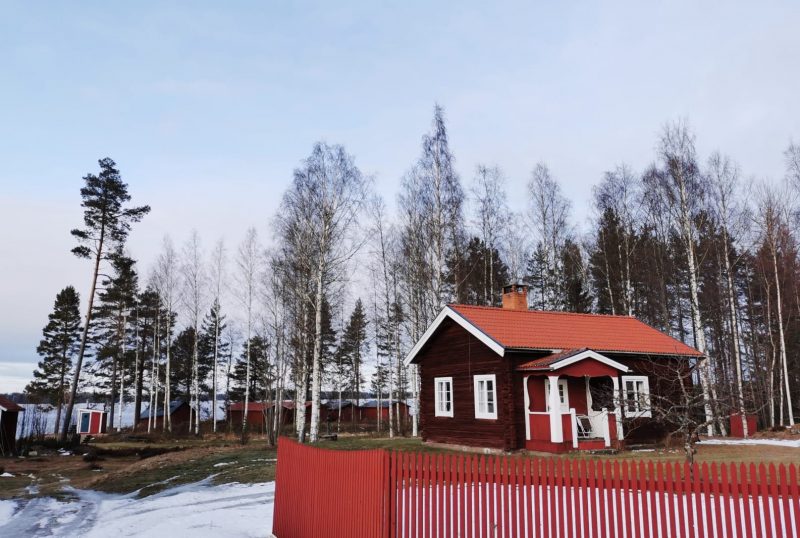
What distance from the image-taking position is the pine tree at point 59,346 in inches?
1708

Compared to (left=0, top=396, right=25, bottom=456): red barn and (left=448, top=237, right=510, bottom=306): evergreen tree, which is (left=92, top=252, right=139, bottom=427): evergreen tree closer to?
(left=0, top=396, right=25, bottom=456): red barn

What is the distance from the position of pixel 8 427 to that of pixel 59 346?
61.5 feet

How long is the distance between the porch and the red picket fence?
35.9 ft

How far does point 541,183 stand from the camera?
30719 millimetres

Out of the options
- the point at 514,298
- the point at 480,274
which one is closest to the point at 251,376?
the point at 480,274

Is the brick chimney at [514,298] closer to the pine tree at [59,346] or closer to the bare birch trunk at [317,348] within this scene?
the bare birch trunk at [317,348]

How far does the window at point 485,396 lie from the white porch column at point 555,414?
193cm

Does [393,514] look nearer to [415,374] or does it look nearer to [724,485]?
[724,485]

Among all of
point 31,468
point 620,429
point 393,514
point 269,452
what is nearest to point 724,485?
point 393,514

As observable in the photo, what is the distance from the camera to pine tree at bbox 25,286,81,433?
43.4m

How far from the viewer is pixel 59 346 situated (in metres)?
44.3

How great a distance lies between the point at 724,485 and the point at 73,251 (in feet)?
112

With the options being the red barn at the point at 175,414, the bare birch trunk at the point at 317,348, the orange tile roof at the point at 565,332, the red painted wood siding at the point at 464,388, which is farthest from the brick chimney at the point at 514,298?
the red barn at the point at 175,414

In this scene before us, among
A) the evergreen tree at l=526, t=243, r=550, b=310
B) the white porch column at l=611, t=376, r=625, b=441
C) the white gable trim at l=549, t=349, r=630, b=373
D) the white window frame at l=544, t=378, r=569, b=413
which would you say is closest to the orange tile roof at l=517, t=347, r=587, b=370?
the white gable trim at l=549, t=349, r=630, b=373
